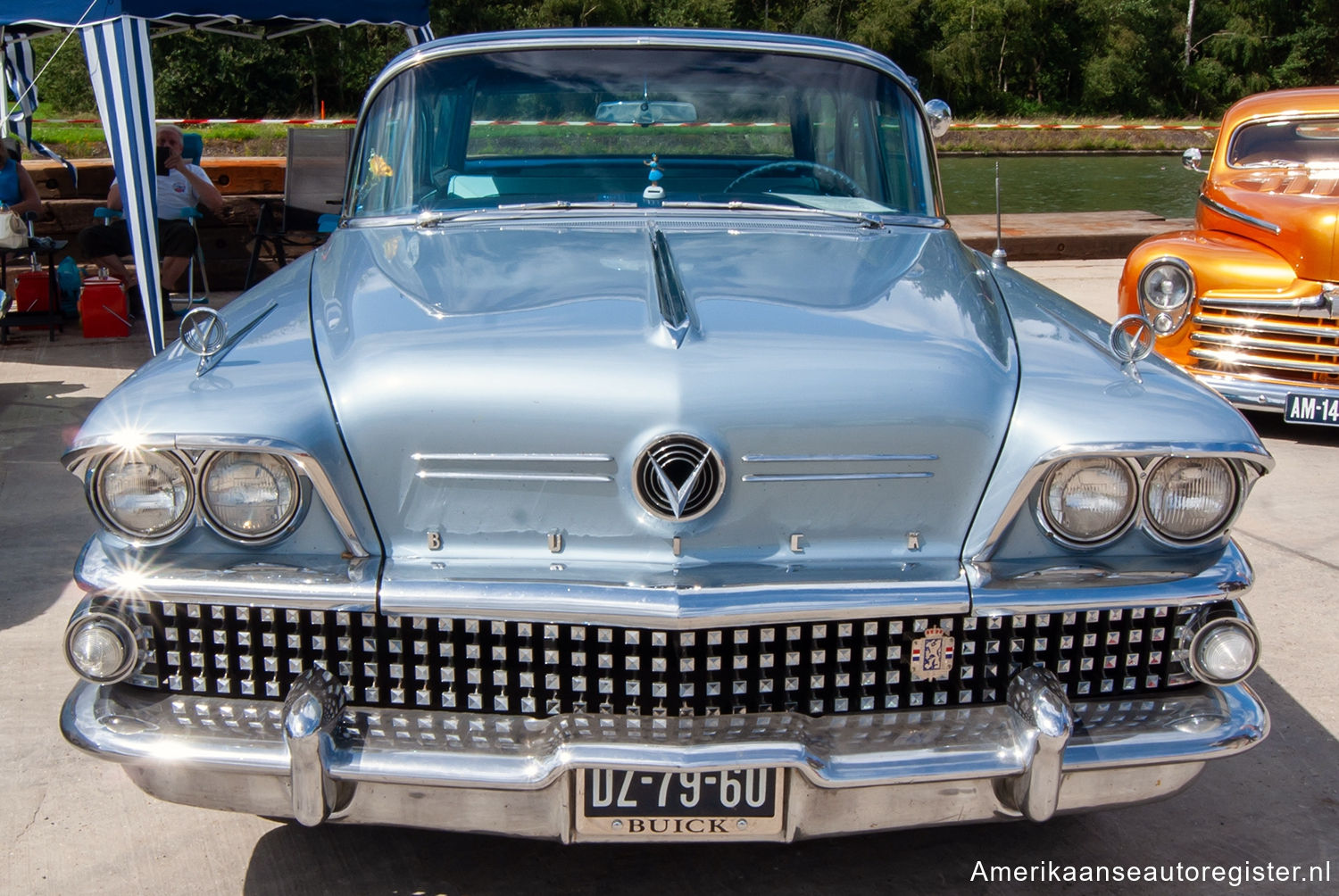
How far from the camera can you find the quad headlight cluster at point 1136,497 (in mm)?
2271

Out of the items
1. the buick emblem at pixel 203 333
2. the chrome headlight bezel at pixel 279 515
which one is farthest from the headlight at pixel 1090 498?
A: the buick emblem at pixel 203 333

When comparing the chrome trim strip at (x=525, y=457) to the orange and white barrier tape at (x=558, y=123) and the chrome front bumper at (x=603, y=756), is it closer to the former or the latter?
the chrome front bumper at (x=603, y=756)

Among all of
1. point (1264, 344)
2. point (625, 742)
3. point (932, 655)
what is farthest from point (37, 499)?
point (1264, 344)

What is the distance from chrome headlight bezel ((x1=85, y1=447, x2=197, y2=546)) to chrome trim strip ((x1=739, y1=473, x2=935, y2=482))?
3.14ft

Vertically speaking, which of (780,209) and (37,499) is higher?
(780,209)

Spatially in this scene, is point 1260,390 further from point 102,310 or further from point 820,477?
point 102,310

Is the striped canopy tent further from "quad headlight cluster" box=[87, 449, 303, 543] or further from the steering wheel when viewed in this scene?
"quad headlight cluster" box=[87, 449, 303, 543]

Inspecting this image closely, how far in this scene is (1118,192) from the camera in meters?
22.3

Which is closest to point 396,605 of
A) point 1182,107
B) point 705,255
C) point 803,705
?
point 803,705

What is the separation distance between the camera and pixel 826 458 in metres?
2.20

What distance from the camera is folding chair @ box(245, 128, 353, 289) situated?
927 cm

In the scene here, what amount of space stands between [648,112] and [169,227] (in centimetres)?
601

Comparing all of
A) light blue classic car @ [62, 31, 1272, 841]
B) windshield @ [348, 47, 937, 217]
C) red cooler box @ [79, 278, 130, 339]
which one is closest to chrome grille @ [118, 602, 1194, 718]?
light blue classic car @ [62, 31, 1272, 841]

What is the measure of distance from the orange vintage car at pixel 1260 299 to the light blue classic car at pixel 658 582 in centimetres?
399
